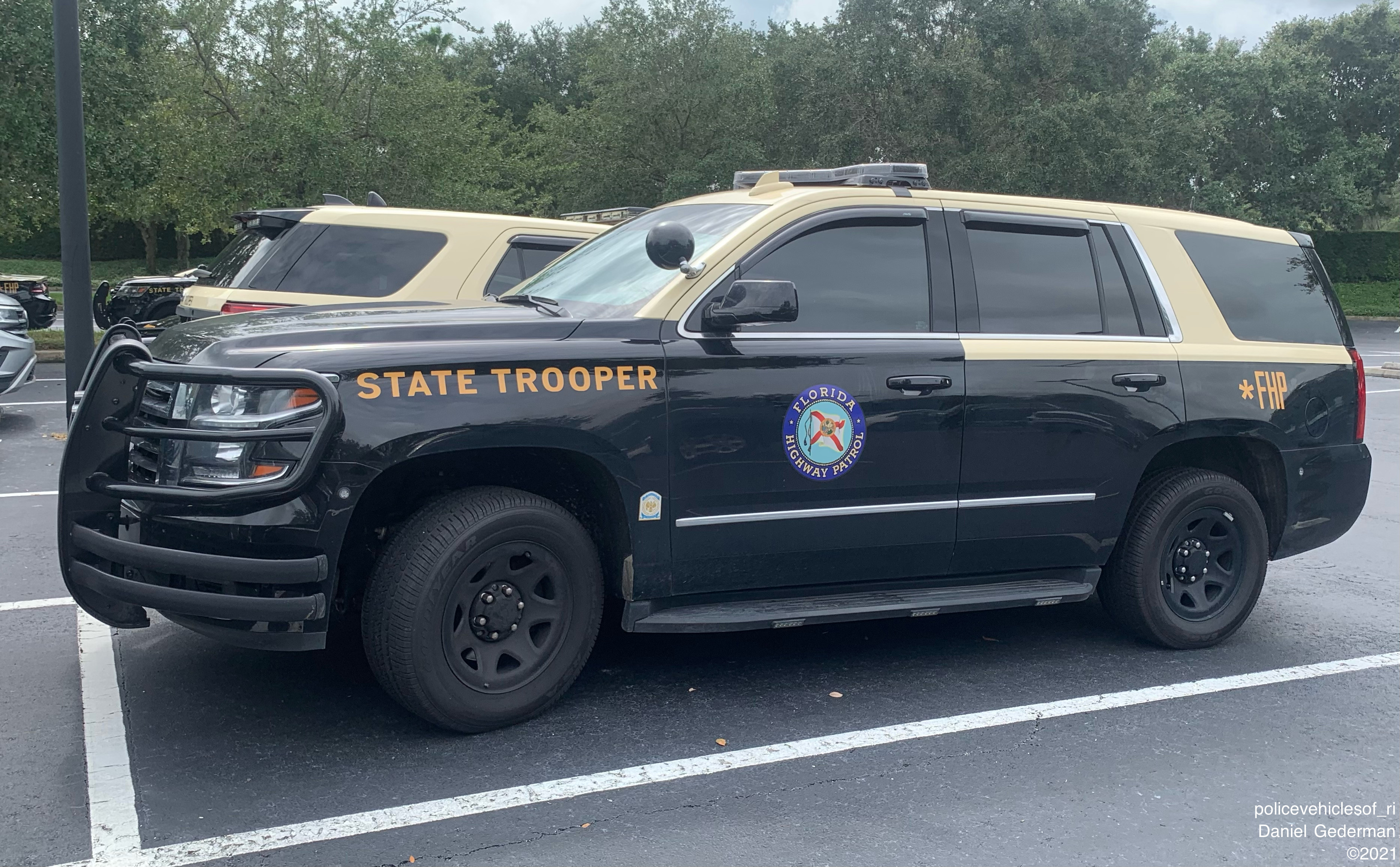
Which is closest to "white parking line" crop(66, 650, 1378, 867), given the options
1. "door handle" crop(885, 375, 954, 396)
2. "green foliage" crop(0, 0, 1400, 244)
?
"door handle" crop(885, 375, 954, 396)

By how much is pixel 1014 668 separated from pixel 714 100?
26971 millimetres

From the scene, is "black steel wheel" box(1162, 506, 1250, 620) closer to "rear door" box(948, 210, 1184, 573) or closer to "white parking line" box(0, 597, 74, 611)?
"rear door" box(948, 210, 1184, 573)

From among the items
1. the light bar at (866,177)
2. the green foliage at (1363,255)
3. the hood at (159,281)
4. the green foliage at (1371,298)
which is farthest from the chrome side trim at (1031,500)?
the green foliage at (1363,255)

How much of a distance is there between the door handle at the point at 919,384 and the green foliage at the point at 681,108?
1442 centimetres

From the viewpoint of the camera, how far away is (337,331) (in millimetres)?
3898

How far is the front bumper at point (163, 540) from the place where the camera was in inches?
141

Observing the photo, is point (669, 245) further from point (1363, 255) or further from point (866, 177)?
point (1363, 255)

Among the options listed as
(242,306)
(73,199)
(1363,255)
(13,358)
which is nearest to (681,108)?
(13,358)

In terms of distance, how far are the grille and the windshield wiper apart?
1.34 metres

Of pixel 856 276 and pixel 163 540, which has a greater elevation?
pixel 856 276

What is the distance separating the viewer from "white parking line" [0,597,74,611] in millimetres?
5395

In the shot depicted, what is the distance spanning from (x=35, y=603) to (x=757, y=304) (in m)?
3.80

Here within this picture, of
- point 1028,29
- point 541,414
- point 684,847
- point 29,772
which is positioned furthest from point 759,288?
point 1028,29

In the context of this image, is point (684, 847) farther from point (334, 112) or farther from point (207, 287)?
point (334, 112)
